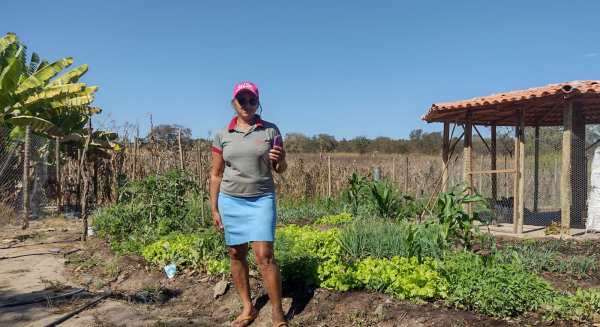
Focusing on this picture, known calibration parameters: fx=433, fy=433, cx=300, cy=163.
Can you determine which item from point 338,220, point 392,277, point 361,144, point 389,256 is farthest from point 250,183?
point 361,144

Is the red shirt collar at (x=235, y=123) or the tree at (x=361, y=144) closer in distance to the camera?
the red shirt collar at (x=235, y=123)

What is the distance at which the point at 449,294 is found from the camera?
389 centimetres

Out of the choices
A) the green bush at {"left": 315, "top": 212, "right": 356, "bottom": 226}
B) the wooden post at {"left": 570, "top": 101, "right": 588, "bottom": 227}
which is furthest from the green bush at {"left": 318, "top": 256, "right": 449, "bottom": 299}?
the wooden post at {"left": 570, "top": 101, "right": 588, "bottom": 227}

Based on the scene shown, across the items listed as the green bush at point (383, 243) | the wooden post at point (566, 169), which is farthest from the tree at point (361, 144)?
the green bush at point (383, 243)

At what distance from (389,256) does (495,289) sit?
167cm

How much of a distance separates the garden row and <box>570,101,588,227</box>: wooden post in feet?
15.8

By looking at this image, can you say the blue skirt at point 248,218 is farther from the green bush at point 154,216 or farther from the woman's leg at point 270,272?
the green bush at point 154,216

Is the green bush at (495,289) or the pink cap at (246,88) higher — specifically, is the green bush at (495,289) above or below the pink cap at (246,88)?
below

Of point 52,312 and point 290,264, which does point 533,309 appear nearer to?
point 290,264

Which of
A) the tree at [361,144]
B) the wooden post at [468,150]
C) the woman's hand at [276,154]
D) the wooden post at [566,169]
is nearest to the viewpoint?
the woman's hand at [276,154]

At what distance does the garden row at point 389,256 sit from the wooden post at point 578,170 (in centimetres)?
480

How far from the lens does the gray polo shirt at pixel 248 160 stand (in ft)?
11.6

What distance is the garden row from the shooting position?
11.8ft

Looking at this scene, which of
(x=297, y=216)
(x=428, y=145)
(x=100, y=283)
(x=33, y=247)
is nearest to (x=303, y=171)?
(x=297, y=216)
